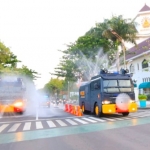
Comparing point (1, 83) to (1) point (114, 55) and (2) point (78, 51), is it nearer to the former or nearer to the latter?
(2) point (78, 51)

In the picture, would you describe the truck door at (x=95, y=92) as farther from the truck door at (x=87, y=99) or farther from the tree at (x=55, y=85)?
the tree at (x=55, y=85)

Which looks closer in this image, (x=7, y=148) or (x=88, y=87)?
(x=7, y=148)

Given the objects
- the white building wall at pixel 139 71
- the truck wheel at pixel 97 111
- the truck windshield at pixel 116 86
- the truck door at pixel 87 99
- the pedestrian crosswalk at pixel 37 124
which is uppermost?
the white building wall at pixel 139 71

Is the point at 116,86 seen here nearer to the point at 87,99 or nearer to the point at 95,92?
the point at 95,92

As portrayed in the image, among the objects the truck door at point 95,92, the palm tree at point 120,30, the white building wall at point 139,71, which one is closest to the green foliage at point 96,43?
the palm tree at point 120,30

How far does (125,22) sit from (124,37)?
2.20 m

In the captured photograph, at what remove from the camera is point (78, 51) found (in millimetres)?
40938

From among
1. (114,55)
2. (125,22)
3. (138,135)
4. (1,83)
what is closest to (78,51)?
(114,55)

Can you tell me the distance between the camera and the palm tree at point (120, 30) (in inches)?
1458

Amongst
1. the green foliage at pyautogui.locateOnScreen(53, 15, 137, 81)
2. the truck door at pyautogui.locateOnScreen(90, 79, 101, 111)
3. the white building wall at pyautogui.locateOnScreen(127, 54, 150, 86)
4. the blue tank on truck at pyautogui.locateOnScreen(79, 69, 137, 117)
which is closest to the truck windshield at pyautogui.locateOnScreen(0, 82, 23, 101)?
the truck door at pyautogui.locateOnScreen(90, 79, 101, 111)

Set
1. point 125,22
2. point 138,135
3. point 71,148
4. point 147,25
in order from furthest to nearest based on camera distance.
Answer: point 147,25 → point 125,22 → point 138,135 → point 71,148

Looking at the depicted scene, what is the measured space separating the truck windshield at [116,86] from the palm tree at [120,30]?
66.4ft

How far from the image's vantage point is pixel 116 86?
17547 millimetres

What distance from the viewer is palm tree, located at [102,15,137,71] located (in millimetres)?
37031
